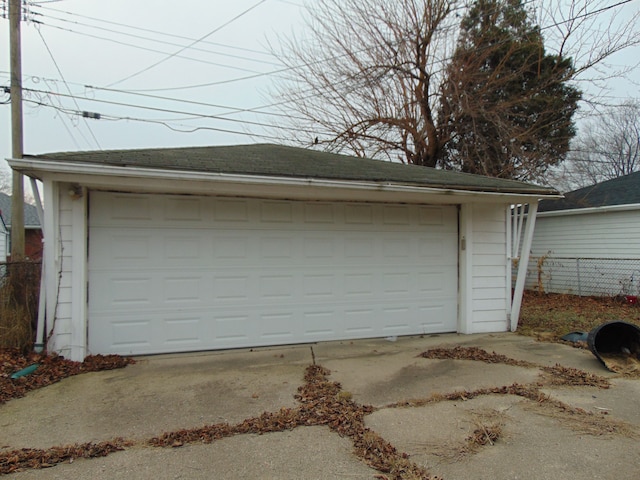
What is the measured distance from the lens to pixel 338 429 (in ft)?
9.78

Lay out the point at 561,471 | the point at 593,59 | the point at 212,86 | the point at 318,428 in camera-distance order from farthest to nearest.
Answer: the point at 212,86, the point at 593,59, the point at 318,428, the point at 561,471

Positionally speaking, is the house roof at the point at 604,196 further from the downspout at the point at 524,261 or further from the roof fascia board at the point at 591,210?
the downspout at the point at 524,261

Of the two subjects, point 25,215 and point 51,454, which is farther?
point 25,215

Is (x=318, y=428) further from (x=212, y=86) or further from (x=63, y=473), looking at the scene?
(x=212, y=86)

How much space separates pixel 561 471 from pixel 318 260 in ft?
12.7

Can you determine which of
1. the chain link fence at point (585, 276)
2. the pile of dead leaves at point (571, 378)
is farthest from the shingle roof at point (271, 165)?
the chain link fence at point (585, 276)

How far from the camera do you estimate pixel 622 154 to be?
2545 centimetres

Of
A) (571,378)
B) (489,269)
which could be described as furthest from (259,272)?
(571,378)

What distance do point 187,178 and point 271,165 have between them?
3.97 feet

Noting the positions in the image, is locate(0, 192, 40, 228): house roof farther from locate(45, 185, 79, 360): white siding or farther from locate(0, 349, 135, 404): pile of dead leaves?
locate(0, 349, 135, 404): pile of dead leaves

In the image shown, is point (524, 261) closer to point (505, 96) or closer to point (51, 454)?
point (51, 454)

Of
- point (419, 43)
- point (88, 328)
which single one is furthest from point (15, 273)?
→ point (419, 43)

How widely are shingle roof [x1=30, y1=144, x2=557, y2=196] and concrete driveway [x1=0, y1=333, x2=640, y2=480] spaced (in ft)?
7.72

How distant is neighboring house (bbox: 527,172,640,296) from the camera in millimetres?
10070
